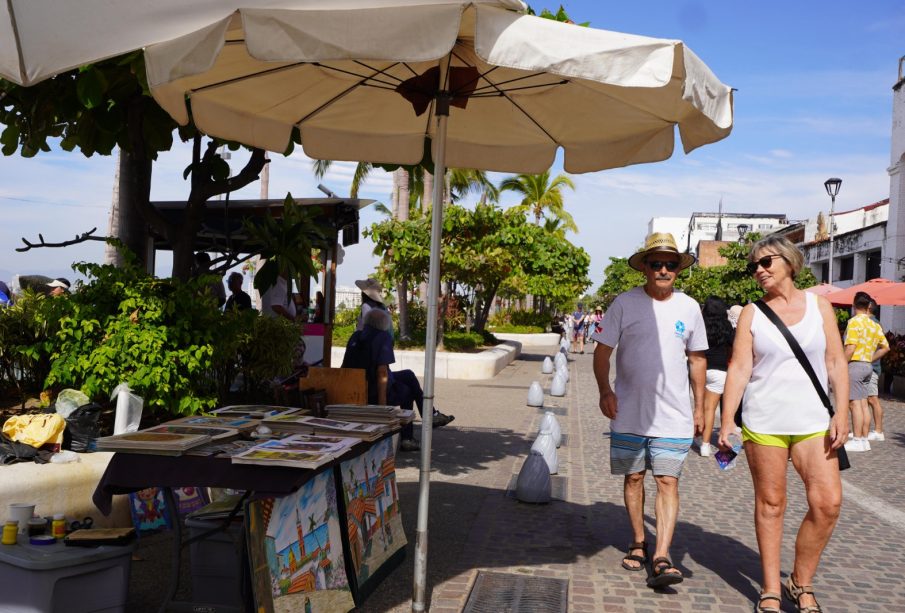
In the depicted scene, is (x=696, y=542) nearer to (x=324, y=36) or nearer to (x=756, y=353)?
(x=756, y=353)

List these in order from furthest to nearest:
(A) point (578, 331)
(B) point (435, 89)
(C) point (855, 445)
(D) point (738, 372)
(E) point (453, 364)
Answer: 1. (A) point (578, 331)
2. (E) point (453, 364)
3. (C) point (855, 445)
4. (B) point (435, 89)
5. (D) point (738, 372)

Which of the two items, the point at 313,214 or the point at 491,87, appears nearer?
the point at 491,87

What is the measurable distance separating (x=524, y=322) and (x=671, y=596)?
3991 centimetres

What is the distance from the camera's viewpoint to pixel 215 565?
13.5 feet

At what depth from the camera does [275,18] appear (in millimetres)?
3309

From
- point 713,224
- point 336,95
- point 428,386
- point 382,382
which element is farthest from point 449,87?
point 713,224

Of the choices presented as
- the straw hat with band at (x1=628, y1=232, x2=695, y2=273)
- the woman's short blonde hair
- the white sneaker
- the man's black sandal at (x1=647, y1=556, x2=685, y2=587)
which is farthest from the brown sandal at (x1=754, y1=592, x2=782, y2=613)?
the white sneaker

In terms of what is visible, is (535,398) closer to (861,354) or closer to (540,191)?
(861,354)

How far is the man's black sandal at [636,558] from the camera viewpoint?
5242mm

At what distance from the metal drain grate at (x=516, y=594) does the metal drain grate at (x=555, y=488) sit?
82.3 inches

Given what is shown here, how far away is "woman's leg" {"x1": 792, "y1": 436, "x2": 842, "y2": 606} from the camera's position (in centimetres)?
434

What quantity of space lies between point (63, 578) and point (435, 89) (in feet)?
10.6

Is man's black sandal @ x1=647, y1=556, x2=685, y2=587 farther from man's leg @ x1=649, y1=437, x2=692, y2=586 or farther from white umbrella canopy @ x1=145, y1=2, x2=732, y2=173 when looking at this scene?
white umbrella canopy @ x1=145, y1=2, x2=732, y2=173

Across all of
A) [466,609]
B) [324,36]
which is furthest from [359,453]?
[324,36]
